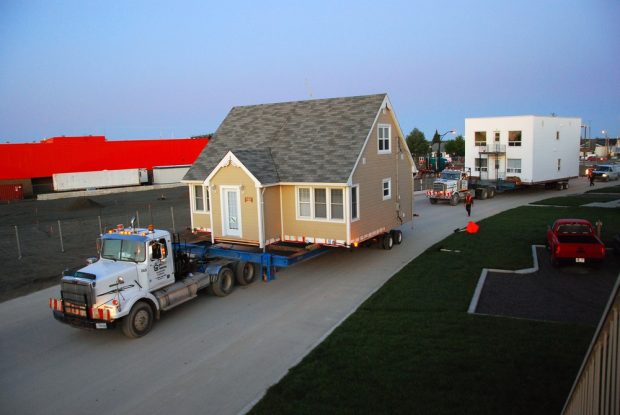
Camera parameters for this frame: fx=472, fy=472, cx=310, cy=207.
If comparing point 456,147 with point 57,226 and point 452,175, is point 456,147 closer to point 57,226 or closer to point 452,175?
point 452,175

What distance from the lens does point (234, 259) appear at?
17.7 m

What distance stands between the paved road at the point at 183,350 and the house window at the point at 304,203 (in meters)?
2.55

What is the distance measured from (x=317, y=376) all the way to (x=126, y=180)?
53187mm

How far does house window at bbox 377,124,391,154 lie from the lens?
20475 millimetres

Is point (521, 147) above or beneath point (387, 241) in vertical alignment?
above

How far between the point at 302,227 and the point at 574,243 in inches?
390

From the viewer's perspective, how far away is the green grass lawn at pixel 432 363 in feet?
28.0

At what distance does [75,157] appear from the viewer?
58969mm

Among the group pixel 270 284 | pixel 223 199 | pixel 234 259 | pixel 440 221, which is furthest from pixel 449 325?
Answer: pixel 440 221

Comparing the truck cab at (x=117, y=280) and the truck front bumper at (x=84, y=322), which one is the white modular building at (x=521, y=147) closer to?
the truck cab at (x=117, y=280)

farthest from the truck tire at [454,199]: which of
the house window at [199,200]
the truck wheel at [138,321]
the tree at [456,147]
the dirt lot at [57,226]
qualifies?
the tree at [456,147]

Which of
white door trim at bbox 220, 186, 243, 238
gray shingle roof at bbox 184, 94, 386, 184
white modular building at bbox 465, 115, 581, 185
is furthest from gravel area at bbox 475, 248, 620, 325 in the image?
white modular building at bbox 465, 115, 581, 185

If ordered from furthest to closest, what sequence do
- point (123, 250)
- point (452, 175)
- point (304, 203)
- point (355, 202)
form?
1. point (452, 175)
2. point (304, 203)
3. point (355, 202)
4. point (123, 250)

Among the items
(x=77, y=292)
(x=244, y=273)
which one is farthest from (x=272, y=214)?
(x=77, y=292)
